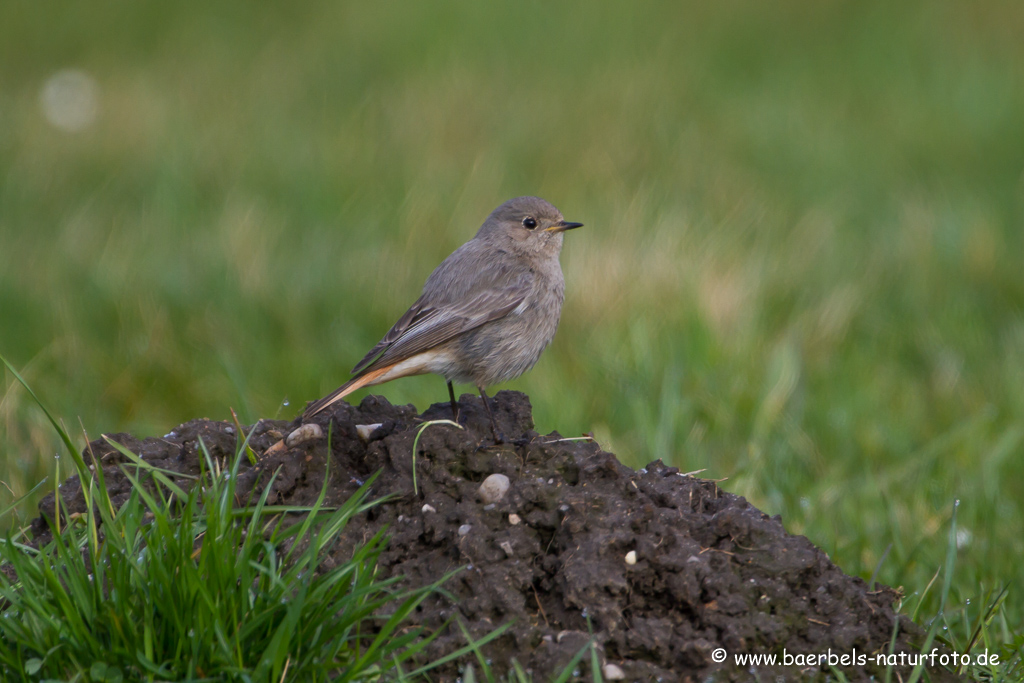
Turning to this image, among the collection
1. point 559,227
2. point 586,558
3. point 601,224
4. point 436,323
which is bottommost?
point 586,558

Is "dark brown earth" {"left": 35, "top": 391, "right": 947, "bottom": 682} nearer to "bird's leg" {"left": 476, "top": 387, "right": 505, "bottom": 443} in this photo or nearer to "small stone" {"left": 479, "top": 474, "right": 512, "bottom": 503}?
"small stone" {"left": 479, "top": 474, "right": 512, "bottom": 503}

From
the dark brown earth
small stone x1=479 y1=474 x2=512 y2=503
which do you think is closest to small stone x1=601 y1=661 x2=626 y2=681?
the dark brown earth

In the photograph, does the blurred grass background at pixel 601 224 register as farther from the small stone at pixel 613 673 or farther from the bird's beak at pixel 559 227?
the small stone at pixel 613 673

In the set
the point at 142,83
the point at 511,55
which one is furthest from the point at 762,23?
the point at 142,83

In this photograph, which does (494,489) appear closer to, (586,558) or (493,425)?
(586,558)

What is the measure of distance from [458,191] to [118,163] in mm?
3582

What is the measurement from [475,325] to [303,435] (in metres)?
1.13

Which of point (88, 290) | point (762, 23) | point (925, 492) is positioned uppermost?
point (762, 23)

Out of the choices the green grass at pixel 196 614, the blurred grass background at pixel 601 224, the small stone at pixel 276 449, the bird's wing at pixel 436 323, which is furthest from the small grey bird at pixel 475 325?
the green grass at pixel 196 614

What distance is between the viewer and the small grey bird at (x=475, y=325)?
4.64 metres

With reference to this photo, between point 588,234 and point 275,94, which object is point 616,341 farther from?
point 275,94

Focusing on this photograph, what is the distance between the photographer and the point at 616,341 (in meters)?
6.96

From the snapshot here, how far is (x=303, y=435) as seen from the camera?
385 centimetres

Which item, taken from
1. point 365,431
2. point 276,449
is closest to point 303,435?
point 276,449
